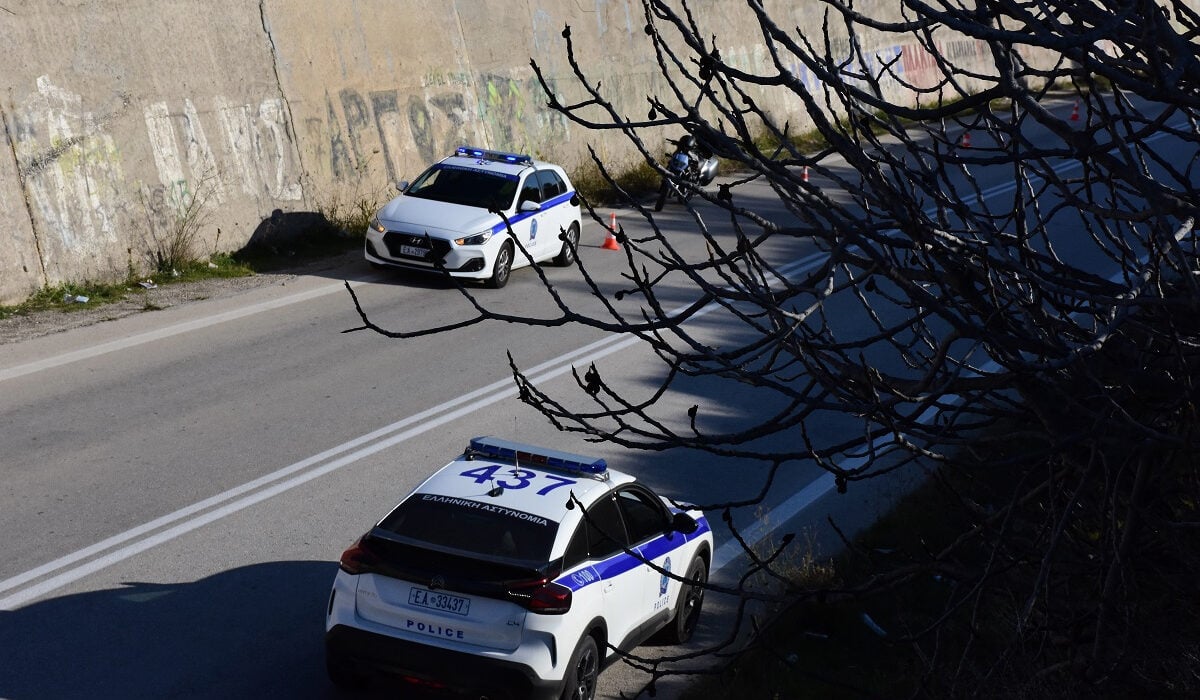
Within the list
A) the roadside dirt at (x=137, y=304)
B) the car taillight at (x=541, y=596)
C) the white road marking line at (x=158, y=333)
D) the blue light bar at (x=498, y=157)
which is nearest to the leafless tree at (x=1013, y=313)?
the car taillight at (x=541, y=596)

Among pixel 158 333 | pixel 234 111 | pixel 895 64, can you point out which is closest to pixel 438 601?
pixel 158 333

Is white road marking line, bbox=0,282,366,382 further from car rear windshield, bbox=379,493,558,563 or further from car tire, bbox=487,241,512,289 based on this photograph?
car rear windshield, bbox=379,493,558,563

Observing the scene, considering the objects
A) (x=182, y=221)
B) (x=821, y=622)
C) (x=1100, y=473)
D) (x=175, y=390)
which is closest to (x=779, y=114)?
(x=182, y=221)

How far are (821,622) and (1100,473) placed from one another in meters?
4.39

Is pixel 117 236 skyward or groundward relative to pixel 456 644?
skyward

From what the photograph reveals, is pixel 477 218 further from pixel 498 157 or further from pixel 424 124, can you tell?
pixel 424 124

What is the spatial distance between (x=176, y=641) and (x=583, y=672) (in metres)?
2.53

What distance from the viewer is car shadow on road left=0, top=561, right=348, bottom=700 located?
25.2 ft

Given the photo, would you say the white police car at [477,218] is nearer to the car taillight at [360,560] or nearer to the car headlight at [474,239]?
the car headlight at [474,239]

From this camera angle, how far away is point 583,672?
25.7 feet

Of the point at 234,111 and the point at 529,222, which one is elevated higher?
the point at 234,111

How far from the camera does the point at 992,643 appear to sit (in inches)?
296

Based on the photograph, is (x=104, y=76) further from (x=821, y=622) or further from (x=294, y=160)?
(x=821, y=622)

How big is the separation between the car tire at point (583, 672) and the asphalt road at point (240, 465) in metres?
0.61
